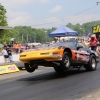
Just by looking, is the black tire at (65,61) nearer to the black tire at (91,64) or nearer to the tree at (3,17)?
the black tire at (91,64)

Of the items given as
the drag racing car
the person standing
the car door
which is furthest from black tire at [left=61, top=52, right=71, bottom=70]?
the person standing

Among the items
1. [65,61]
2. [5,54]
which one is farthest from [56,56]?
[5,54]

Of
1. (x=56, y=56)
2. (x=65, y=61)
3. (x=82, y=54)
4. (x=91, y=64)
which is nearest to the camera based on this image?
(x=56, y=56)

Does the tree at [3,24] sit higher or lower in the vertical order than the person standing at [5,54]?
higher

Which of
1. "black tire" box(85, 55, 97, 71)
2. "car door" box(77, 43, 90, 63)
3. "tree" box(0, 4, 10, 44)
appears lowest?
"black tire" box(85, 55, 97, 71)

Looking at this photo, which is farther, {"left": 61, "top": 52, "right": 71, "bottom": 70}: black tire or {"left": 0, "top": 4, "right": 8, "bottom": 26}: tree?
{"left": 0, "top": 4, "right": 8, "bottom": 26}: tree

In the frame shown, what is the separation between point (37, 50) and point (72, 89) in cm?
319

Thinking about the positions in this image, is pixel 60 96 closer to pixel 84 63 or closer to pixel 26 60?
pixel 26 60

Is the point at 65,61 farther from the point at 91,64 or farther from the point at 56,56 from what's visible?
the point at 91,64

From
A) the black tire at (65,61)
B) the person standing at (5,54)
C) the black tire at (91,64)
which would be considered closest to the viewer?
the black tire at (65,61)

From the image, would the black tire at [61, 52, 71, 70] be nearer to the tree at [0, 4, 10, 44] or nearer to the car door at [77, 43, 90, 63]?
the car door at [77, 43, 90, 63]

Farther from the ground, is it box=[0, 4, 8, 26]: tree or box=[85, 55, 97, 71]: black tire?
box=[0, 4, 8, 26]: tree

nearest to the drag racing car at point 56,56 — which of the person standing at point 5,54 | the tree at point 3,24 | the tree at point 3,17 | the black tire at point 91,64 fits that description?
the black tire at point 91,64

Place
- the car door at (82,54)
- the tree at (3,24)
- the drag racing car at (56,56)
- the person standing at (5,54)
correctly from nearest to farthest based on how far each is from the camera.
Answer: the drag racing car at (56,56) < the car door at (82,54) < the person standing at (5,54) < the tree at (3,24)
